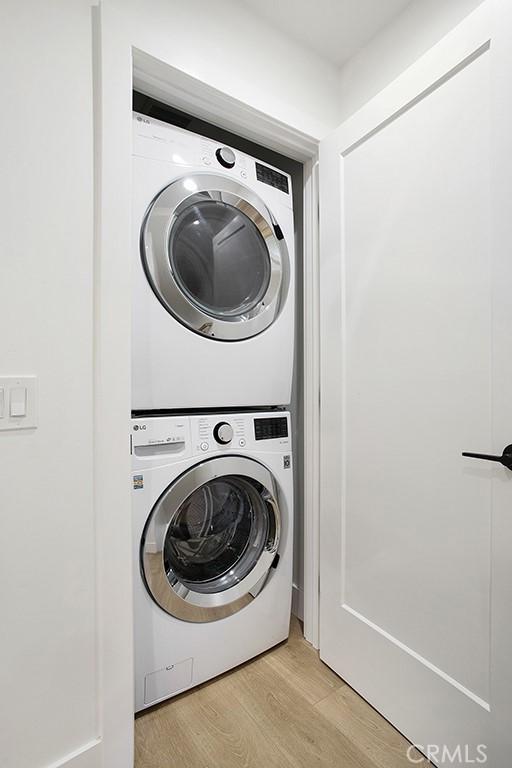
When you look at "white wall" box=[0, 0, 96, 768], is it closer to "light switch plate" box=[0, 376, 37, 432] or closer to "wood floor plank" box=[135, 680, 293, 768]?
"light switch plate" box=[0, 376, 37, 432]

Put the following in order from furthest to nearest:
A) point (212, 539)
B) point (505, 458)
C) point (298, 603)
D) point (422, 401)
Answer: point (298, 603) < point (212, 539) < point (422, 401) < point (505, 458)

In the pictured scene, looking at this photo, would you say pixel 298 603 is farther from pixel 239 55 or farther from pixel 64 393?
pixel 239 55

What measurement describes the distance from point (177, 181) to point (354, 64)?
3.22ft

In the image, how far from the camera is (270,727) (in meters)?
1.29

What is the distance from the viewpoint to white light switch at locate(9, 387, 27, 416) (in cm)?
100

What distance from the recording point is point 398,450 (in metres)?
1.28

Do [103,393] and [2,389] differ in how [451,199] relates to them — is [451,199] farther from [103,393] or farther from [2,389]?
[2,389]

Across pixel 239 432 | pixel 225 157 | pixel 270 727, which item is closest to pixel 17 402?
pixel 239 432

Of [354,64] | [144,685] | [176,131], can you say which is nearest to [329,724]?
[144,685]

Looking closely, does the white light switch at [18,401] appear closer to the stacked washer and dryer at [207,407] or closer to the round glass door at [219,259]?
the stacked washer and dryer at [207,407]

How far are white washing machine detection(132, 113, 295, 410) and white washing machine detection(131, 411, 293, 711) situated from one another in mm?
130

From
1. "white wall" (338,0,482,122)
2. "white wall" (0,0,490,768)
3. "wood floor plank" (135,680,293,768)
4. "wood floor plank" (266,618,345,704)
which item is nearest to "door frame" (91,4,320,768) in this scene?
"white wall" (0,0,490,768)

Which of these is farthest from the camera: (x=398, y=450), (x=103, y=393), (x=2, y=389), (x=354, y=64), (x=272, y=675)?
(x=354, y=64)

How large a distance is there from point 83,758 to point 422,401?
139cm
